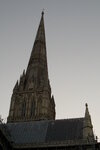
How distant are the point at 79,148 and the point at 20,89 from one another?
24.8 meters

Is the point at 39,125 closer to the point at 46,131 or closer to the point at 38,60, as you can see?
the point at 46,131

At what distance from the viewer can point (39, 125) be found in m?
45.2

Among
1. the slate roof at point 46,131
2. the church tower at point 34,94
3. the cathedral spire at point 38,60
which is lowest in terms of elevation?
the slate roof at point 46,131

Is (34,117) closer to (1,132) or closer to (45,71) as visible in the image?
(45,71)

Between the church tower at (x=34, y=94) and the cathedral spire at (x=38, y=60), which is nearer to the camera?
the church tower at (x=34, y=94)

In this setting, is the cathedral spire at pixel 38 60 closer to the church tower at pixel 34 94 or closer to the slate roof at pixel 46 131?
the church tower at pixel 34 94

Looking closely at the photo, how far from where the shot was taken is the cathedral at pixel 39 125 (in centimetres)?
3981

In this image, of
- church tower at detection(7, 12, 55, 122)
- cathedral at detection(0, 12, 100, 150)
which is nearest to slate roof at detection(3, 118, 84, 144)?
cathedral at detection(0, 12, 100, 150)

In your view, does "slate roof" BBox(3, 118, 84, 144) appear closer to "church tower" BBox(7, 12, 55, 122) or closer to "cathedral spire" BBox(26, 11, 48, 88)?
"church tower" BBox(7, 12, 55, 122)

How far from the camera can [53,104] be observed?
2478 inches

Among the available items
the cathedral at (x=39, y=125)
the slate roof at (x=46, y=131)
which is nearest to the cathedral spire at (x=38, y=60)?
the cathedral at (x=39, y=125)

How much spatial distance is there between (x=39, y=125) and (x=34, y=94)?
15.5 metres

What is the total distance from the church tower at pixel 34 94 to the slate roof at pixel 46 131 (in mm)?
11814

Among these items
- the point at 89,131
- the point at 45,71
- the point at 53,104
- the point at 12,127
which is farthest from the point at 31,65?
the point at 89,131
